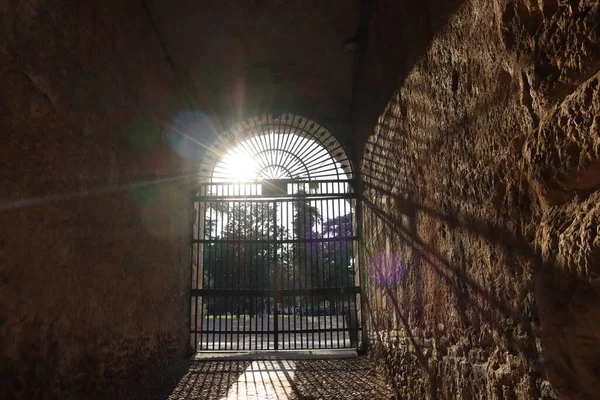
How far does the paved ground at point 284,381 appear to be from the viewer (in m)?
4.62

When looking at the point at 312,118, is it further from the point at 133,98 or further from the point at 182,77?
the point at 133,98

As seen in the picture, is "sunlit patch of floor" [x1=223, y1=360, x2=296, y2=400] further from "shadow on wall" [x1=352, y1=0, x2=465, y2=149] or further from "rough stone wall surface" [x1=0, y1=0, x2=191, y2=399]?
"shadow on wall" [x1=352, y1=0, x2=465, y2=149]

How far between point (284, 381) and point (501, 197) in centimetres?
441

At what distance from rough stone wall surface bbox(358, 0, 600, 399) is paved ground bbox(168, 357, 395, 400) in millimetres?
1345

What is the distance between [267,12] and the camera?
569 centimetres

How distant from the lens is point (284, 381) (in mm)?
5324

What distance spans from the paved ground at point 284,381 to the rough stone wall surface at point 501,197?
134 centimetres

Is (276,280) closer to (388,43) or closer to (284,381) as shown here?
(284,381)

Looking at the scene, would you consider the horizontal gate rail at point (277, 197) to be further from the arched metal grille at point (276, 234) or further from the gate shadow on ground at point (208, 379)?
the gate shadow on ground at point (208, 379)

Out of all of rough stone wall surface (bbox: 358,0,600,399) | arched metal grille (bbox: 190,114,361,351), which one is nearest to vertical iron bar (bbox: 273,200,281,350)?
arched metal grille (bbox: 190,114,361,351)

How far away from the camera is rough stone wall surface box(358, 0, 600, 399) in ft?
4.06

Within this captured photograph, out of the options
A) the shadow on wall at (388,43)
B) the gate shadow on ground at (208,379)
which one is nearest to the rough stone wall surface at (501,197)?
the shadow on wall at (388,43)

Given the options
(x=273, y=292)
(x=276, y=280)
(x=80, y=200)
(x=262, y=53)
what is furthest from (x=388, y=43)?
(x=273, y=292)

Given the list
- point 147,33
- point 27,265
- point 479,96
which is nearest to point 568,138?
point 479,96
